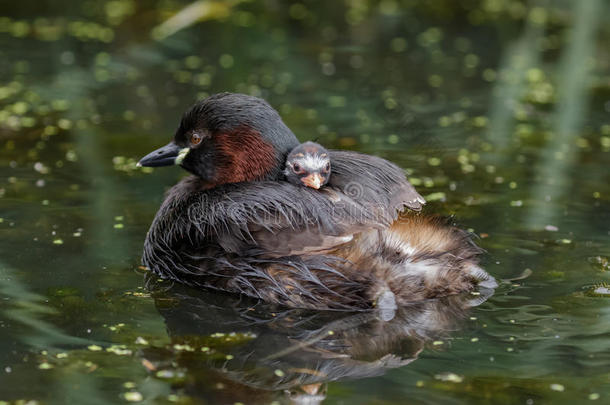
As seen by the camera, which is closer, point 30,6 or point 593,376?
point 593,376

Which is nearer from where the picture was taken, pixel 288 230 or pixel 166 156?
pixel 288 230

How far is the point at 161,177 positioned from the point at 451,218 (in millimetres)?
2783

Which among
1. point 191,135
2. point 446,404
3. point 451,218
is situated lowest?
point 446,404

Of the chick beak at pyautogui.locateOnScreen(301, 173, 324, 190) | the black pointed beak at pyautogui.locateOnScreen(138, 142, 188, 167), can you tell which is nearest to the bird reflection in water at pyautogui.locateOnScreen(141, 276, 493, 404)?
the chick beak at pyautogui.locateOnScreen(301, 173, 324, 190)

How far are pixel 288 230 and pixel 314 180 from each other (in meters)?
0.31

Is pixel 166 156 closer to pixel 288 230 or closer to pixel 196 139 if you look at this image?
pixel 196 139

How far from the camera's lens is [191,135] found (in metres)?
5.93

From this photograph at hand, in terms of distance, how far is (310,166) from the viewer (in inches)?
211

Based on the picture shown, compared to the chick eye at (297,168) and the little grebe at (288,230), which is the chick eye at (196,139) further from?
the chick eye at (297,168)

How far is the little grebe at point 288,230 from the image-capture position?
17.1 ft

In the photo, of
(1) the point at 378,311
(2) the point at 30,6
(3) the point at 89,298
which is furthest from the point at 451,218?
(2) the point at 30,6

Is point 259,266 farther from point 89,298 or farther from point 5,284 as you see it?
point 5,284

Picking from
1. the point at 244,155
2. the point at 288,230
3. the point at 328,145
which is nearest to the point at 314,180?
the point at 288,230

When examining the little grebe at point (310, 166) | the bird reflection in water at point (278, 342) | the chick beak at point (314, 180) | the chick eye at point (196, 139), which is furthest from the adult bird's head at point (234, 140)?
the bird reflection in water at point (278, 342)
